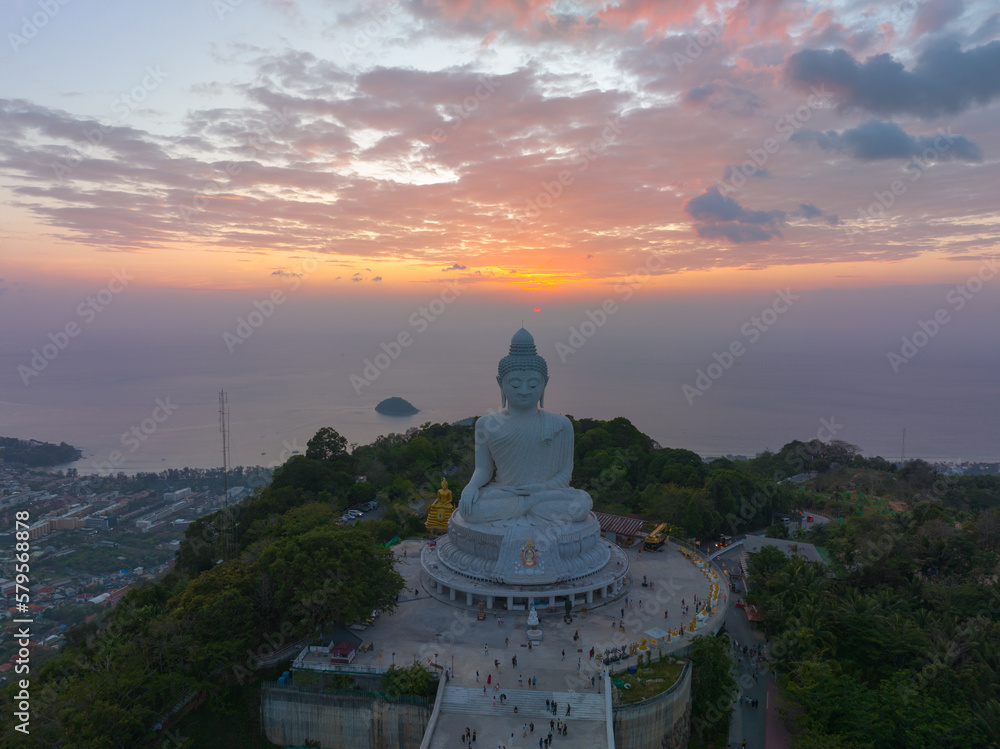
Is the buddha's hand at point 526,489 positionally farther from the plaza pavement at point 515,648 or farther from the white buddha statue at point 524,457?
the plaza pavement at point 515,648

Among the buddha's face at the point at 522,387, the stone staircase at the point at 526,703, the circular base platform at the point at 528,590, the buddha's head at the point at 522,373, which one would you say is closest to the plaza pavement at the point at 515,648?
the stone staircase at the point at 526,703

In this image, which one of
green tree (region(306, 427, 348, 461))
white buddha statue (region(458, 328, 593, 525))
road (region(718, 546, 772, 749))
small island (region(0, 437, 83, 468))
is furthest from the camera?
small island (region(0, 437, 83, 468))

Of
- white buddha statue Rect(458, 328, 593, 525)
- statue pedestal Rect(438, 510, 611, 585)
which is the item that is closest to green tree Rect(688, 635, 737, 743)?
statue pedestal Rect(438, 510, 611, 585)

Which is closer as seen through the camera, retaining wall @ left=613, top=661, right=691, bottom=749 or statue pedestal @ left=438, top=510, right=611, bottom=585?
retaining wall @ left=613, top=661, right=691, bottom=749

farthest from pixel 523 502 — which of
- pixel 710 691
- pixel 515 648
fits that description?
pixel 710 691

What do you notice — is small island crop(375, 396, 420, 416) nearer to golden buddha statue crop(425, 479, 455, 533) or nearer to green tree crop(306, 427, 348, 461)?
green tree crop(306, 427, 348, 461)

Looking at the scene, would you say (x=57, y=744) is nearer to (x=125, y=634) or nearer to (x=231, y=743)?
(x=231, y=743)

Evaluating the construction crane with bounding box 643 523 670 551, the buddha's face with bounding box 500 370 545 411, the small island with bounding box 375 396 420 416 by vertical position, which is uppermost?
the buddha's face with bounding box 500 370 545 411
